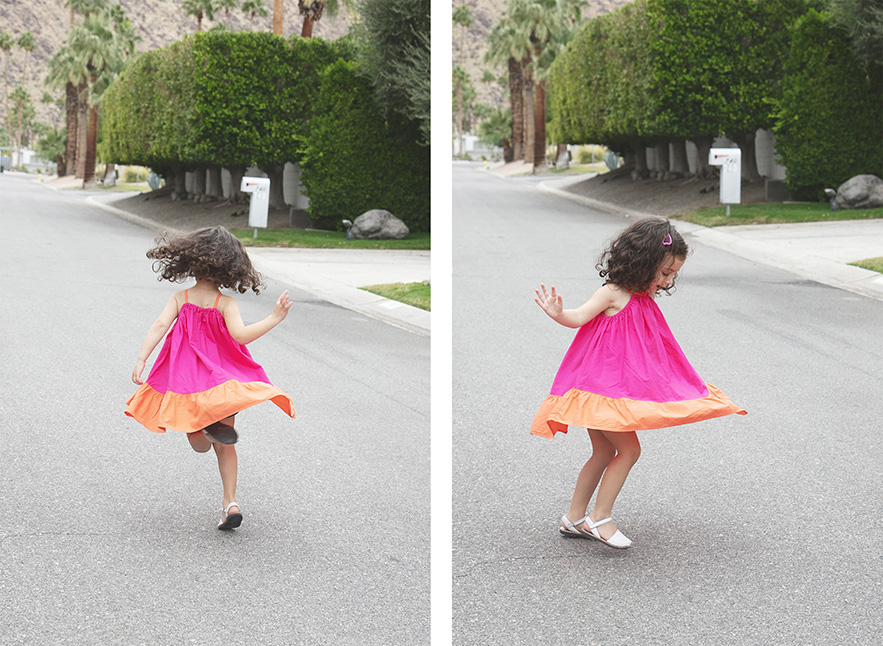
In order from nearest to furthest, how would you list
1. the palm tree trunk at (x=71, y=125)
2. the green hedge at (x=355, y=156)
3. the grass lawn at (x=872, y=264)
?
the grass lawn at (x=872, y=264)
the green hedge at (x=355, y=156)
the palm tree trunk at (x=71, y=125)

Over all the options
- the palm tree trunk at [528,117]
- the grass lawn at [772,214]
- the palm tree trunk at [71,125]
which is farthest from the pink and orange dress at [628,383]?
the palm tree trunk at [71,125]

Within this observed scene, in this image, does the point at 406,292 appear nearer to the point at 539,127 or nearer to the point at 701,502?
the point at 701,502

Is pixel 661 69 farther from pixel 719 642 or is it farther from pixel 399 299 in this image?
pixel 719 642

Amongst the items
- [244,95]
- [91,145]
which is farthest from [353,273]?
[91,145]

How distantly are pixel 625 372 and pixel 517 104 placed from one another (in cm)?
5129

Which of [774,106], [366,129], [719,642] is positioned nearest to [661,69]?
[774,106]

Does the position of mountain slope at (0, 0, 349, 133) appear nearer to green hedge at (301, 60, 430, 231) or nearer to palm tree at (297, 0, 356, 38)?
palm tree at (297, 0, 356, 38)

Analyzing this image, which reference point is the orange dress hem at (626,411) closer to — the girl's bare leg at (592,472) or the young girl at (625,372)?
the young girl at (625,372)

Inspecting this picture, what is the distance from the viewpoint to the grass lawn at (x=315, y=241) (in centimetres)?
1959

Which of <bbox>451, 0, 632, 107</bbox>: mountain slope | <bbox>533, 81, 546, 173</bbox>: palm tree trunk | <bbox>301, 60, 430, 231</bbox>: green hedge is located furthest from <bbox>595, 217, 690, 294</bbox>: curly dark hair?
<bbox>451, 0, 632, 107</bbox>: mountain slope

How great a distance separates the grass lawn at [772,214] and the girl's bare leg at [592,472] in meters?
16.4

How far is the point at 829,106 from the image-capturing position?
21.6 m

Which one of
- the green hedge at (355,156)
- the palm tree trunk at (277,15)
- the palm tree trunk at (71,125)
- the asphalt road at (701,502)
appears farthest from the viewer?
the palm tree trunk at (71,125)

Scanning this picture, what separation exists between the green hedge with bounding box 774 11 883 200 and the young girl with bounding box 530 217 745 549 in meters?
19.7
